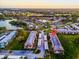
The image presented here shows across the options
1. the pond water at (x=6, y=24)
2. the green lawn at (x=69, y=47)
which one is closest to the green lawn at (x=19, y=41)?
the pond water at (x=6, y=24)

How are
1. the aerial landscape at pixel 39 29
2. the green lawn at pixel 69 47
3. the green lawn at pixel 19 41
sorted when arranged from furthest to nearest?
the green lawn at pixel 19 41
the aerial landscape at pixel 39 29
the green lawn at pixel 69 47

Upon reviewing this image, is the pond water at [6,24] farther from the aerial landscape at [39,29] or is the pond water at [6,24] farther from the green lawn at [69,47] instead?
the green lawn at [69,47]

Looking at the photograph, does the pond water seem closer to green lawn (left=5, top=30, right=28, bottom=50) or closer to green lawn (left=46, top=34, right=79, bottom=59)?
green lawn (left=5, top=30, right=28, bottom=50)

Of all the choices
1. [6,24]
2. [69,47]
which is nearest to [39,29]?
[6,24]

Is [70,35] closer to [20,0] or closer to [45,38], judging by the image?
[45,38]

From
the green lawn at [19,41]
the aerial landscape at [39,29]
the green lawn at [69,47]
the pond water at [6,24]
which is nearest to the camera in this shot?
the green lawn at [69,47]

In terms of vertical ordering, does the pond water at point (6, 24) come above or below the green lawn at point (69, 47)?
above

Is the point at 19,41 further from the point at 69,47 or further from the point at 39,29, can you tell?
the point at 69,47

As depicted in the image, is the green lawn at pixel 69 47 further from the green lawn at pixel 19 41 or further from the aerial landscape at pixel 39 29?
the green lawn at pixel 19 41

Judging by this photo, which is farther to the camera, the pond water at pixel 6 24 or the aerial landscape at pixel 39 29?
the pond water at pixel 6 24
